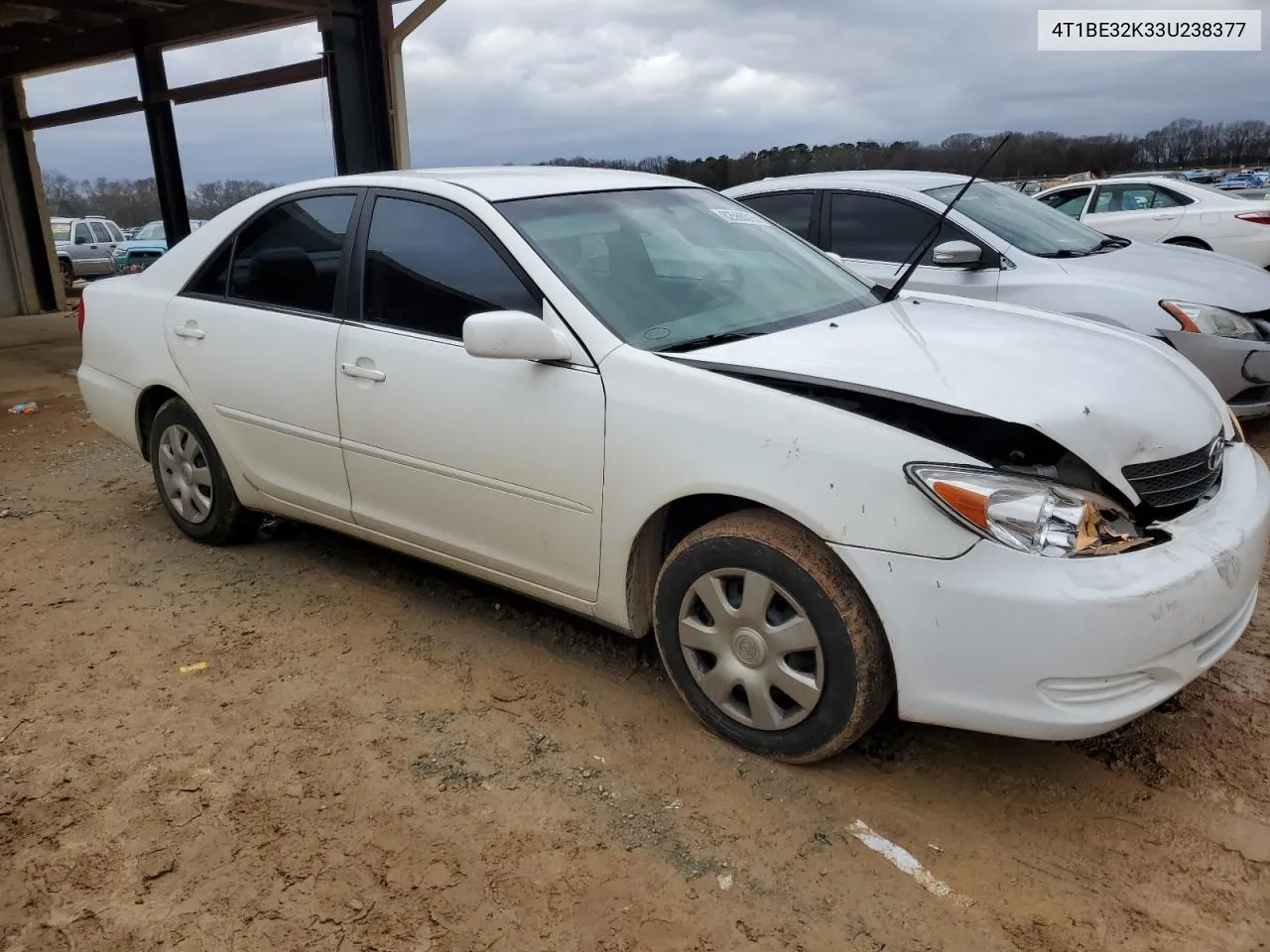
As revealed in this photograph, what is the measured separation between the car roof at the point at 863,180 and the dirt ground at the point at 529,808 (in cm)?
355

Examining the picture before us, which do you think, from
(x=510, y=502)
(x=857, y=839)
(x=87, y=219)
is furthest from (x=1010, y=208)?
(x=87, y=219)

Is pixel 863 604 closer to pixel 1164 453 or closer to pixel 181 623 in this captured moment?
pixel 1164 453

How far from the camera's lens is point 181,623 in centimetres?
388

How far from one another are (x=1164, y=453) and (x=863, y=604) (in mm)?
Result: 935

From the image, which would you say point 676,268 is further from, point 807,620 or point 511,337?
point 807,620

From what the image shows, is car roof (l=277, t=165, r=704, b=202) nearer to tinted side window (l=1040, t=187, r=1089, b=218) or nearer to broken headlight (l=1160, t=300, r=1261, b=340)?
broken headlight (l=1160, t=300, r=1261, b=340)

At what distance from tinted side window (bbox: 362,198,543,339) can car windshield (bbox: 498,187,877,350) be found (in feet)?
0.53

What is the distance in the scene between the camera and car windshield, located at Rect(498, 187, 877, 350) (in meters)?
3.11

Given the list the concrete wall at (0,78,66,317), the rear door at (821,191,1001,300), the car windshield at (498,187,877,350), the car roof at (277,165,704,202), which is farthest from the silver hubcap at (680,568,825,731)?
the concrete wall at (0,78,66,317)

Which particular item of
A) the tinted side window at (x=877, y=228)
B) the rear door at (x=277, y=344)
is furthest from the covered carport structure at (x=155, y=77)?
the rear door at (x=277, y=344)

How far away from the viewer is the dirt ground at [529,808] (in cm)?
225

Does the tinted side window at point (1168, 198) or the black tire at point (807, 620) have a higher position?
the tinted side window at point (1168, 198)

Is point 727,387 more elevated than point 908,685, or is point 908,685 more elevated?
point 727,387

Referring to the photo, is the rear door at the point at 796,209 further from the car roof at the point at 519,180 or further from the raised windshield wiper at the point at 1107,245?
the car roof at the point at 519,180
